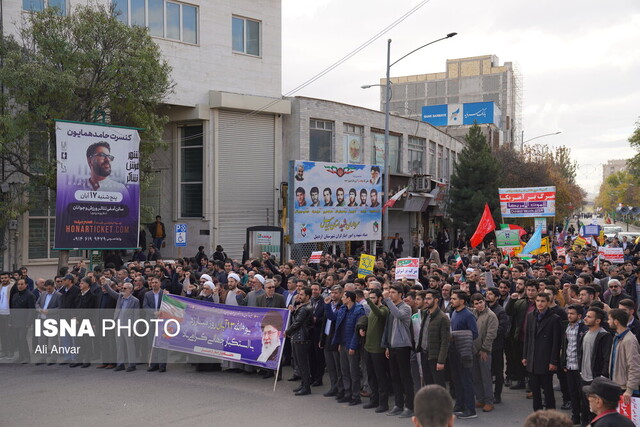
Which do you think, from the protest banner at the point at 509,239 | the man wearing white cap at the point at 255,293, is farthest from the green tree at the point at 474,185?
the man wearing white cap at the point at 255,293

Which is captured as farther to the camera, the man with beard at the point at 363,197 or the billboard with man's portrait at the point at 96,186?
the man with beard at the point at 363,197

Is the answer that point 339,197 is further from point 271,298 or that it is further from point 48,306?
point 271,298

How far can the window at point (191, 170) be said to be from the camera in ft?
96.7

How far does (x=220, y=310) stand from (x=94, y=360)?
327cm

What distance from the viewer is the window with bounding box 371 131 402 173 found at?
36.2m

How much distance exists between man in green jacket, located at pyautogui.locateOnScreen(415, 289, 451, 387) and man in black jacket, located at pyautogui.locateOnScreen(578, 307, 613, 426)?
1833mm

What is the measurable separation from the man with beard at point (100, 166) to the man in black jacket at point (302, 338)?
10.9 metres

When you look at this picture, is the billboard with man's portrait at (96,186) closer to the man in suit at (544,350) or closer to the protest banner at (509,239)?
the protest banner at (509,239)

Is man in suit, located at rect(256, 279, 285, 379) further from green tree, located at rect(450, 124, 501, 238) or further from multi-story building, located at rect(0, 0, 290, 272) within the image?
green tree, located at rect(450, 124, 501, 238)

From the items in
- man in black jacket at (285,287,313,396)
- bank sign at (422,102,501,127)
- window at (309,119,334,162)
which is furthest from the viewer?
bank sign at (422,102,501,127)

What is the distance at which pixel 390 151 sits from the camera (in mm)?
37688

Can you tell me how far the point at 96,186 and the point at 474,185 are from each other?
88.7 feet

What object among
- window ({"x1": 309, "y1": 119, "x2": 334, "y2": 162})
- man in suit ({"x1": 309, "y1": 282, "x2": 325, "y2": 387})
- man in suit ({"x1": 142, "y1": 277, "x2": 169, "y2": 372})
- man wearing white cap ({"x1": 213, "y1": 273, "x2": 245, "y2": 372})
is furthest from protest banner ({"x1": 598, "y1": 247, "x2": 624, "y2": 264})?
window ({"x1": 309, "y1": 119, "x2": 334, "y2": 162})

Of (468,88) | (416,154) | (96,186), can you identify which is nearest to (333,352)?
(96,186)
